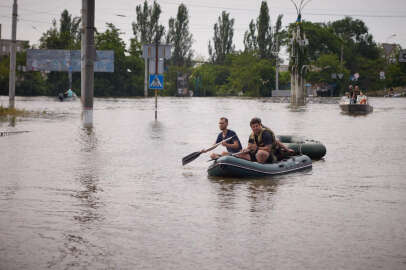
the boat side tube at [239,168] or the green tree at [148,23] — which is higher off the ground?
the green tree at [148,23]

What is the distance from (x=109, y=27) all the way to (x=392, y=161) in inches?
4033

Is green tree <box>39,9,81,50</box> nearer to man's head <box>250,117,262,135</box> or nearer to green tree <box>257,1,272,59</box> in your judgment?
green tree <box>257,1,272,59</box>

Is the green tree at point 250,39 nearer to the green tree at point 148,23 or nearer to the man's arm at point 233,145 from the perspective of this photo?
the green tree at point 148,23

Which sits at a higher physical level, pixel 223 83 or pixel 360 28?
pixel 360 28

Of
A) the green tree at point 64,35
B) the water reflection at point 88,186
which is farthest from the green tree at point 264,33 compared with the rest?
the water reflection at point 88,186

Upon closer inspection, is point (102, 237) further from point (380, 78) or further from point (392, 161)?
point (380, 78)

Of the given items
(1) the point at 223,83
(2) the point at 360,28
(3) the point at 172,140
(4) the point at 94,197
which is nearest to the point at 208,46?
(1) the point at 223,83

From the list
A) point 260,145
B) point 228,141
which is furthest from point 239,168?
point 228,141

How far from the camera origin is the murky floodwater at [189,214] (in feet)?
22.9

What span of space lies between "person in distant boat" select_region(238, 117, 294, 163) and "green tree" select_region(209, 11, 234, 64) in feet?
352

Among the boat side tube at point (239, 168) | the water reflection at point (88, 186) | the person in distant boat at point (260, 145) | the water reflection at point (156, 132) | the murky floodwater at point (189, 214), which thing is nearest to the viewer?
the murky floodwater at point (189, 214)

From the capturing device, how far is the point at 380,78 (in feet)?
436

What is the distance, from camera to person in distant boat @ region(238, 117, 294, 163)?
546 inches

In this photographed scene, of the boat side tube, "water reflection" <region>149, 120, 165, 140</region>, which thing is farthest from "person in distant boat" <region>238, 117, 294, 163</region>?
"water reflection" <region>149, 120, 165, 140</region>
